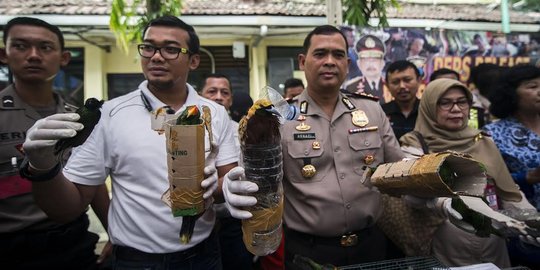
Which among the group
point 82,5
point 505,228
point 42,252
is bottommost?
point 42,252

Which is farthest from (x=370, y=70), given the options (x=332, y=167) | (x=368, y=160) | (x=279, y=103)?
(x=279, y=103)

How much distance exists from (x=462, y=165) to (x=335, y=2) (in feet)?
8.73

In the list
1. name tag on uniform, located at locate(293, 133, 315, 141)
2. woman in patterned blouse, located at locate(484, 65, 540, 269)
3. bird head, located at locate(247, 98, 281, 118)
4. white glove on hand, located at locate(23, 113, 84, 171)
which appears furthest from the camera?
woman in patterned blouse, located at locate(484, 65, 540, 269)

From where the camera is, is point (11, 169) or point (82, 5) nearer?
point (11, 169)

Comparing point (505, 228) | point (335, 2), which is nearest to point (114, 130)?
point (505, 228)

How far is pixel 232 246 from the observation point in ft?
8.98

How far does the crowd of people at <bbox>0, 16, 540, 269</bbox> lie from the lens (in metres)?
1.57

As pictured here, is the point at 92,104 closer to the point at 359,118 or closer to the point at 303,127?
the point at 303,127

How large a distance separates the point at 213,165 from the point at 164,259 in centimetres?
55

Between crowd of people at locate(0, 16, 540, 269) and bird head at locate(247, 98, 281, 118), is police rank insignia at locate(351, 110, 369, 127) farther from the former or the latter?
bird head at locate(247, 98, 281, 118)

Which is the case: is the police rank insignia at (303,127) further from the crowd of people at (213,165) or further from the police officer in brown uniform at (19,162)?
the police officer in brown uniform at (19,162)

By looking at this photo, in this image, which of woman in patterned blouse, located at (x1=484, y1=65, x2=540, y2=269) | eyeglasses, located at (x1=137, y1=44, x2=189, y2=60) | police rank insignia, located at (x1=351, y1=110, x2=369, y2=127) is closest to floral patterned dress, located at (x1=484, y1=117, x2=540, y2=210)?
woman in patterned blouse, located at (x1=484, y1=65, x2=540, y2=269)

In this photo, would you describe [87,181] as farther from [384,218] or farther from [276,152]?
[384,218]

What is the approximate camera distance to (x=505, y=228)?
1.35m
